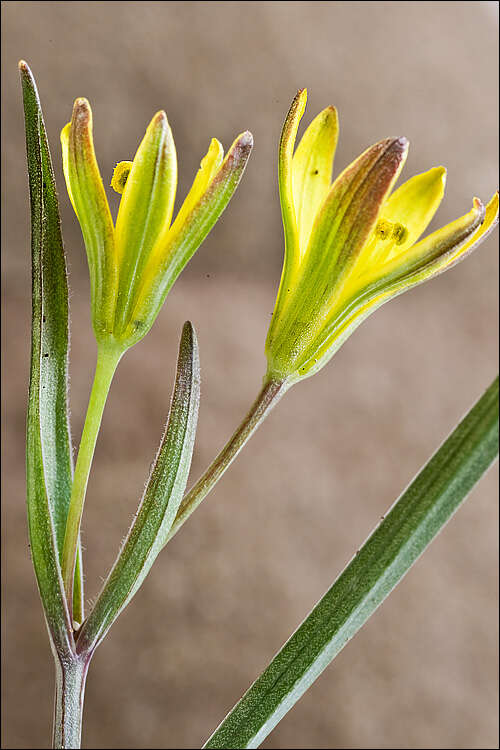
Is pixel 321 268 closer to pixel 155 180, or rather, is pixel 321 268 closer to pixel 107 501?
pixel 155 180

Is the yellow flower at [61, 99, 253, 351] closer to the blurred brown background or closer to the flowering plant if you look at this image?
the flowering plant

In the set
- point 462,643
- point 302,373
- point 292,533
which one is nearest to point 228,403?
point 292,533

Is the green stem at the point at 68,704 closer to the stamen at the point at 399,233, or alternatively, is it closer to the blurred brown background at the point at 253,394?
the stamen at the point at 399,233

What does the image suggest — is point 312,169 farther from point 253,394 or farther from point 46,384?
point 253,394

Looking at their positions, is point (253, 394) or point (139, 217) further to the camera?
point (253, 394)

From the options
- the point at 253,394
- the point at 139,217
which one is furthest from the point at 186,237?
the point at 253,394

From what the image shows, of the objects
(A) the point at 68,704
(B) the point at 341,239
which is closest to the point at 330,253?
(B) the point at 341,239

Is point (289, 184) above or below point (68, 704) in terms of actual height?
above
